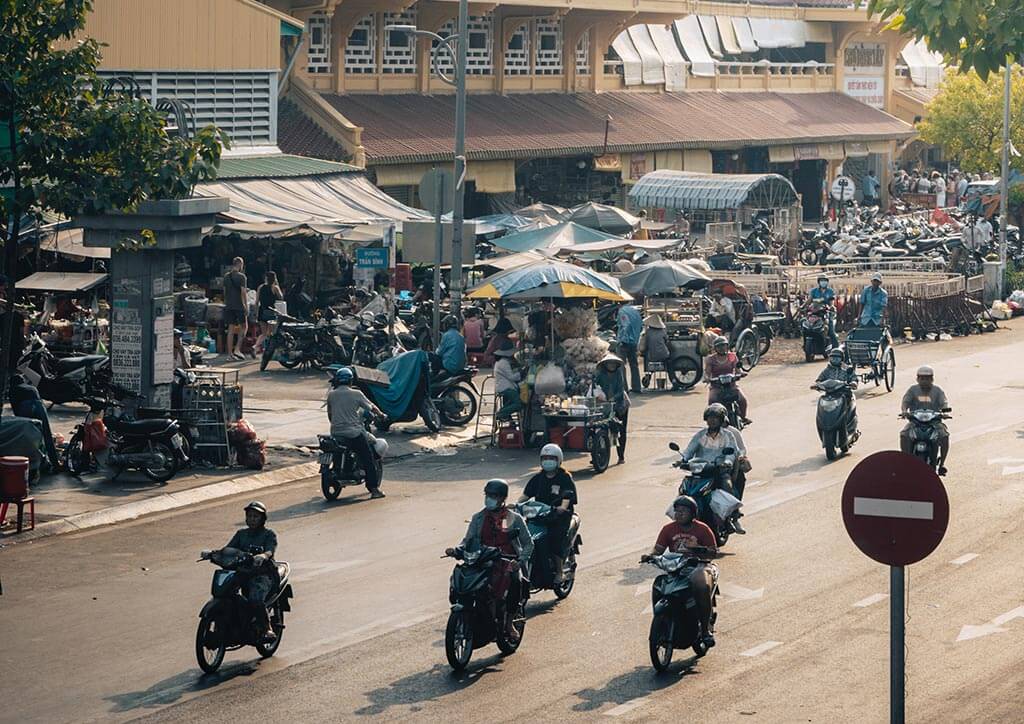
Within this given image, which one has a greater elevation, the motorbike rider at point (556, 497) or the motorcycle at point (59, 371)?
the motorcycle at point (59, 371)

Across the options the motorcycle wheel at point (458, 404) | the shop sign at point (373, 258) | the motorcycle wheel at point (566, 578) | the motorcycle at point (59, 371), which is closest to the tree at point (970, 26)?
the motorcycle wheel at point (566, 578)

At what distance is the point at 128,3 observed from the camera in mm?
32094

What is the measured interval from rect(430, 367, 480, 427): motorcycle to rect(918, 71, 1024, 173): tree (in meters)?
37.3

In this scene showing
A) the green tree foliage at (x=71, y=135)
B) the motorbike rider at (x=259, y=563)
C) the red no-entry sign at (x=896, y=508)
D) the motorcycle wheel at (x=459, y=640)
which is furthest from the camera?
the green tree foliage at (x=71, y=135)

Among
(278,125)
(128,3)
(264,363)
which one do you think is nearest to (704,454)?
(264,363)

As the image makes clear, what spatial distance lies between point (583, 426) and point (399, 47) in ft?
90.2

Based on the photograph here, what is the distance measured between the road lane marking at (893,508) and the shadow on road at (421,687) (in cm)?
423

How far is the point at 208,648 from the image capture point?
12633 mm

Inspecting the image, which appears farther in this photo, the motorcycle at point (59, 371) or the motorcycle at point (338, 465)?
the motorcycle at point (59, 371)

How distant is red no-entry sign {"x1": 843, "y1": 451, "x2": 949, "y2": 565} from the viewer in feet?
28.3

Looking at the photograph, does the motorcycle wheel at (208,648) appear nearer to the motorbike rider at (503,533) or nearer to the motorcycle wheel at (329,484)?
the motorbike rider at (503,533)

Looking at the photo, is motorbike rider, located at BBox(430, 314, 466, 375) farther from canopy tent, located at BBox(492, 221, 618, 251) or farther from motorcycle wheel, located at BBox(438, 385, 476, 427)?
canopy tent, located at BBox(492, 221, 618, 251)

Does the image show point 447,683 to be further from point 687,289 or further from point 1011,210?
point 1011,210

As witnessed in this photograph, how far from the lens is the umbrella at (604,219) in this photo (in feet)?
129
